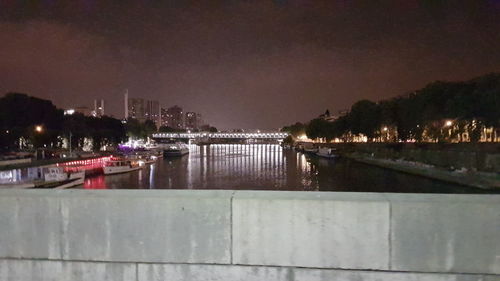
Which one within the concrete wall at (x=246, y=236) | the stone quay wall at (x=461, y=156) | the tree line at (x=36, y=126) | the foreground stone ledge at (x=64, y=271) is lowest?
the stone quay wall at (x=461, y=156)

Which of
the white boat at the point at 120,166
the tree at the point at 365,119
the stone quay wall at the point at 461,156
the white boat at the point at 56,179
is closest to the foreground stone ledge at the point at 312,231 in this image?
the white boat at the point at 56,179

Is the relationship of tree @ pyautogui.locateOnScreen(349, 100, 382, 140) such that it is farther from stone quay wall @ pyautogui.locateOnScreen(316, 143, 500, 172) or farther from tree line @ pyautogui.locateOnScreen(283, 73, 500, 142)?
stone quay wall @ pyautogui.locateOnScreen(316, 143, 500, 172)

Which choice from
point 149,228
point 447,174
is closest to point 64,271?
point 149,228

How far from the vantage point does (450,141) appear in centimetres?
9019

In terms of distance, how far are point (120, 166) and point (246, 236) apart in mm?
83738

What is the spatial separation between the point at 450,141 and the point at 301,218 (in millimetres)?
93444

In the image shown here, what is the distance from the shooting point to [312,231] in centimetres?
602

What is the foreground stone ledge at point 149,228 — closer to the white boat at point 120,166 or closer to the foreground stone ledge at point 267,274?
the foreground stone ledge at point 267,274

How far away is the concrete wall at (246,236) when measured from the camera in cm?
584

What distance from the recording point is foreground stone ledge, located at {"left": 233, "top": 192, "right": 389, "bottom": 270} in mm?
5934

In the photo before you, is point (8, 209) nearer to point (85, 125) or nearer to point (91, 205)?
point (91, 205)

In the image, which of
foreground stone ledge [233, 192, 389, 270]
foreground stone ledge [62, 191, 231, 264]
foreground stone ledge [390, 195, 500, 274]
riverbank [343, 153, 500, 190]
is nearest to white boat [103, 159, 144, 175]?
riverbank [343, 153, 500, 190]

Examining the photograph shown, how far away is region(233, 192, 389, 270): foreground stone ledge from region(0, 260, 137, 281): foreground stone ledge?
166cm

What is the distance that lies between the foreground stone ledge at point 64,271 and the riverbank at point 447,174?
55.2 metres
